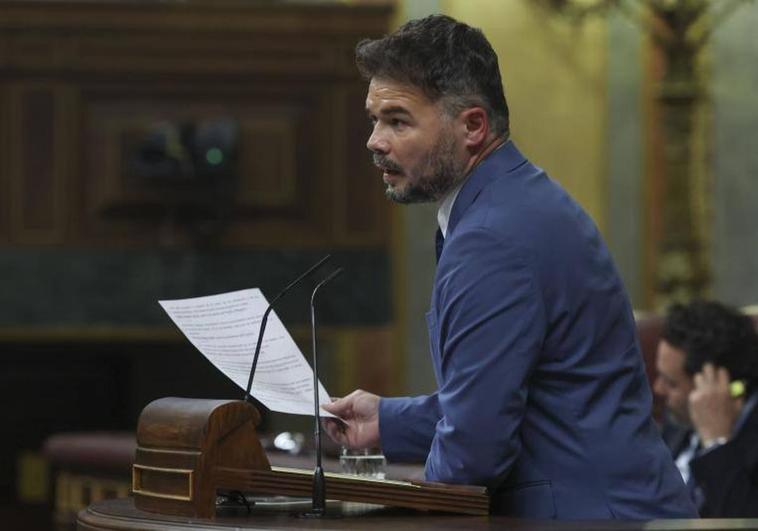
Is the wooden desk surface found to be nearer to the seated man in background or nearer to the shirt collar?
the shirt collar

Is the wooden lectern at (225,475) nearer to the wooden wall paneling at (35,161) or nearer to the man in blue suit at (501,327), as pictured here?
the man in blue suit at (501,327)

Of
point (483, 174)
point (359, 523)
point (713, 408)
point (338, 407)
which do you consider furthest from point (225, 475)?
point (713, 408)

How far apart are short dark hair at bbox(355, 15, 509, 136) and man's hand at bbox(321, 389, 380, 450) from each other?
0.41 meters

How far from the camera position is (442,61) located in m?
2.14

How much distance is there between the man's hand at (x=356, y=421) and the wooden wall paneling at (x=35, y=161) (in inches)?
183

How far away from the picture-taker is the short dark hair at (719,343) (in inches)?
158

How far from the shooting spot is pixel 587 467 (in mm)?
2059

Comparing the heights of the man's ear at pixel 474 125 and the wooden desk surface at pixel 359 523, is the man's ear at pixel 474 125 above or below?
above

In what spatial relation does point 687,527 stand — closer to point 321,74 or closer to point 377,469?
point 377,469

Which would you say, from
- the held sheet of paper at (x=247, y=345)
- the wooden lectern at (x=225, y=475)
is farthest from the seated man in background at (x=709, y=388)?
the wooden lectern at (x=225, y=475)

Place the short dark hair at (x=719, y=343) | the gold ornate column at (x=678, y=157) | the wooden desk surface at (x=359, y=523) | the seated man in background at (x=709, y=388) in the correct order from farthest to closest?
the gold ornate column at (x=678, y=157), the short dark hair at (x=719, y=343), the seated man in background at (x=709, y=388), the wooden desk surface at (x=359, y=523)

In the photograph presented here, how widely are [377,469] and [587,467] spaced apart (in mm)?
620

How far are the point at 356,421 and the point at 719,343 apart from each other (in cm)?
197

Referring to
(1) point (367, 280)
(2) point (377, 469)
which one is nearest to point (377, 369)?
(1) point (367, 280)
